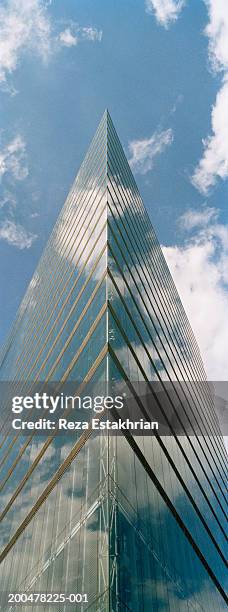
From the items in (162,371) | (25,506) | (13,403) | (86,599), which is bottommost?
(86,599)

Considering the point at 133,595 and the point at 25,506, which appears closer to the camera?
the point at 133,595

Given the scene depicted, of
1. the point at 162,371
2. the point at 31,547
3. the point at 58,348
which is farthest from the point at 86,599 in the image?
the point at 162,371

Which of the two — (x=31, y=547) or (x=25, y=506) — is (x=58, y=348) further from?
(x=31, y=547)

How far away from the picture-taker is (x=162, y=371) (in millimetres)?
22078

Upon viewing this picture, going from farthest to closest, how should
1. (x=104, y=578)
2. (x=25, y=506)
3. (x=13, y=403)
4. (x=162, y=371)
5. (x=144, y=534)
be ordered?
1. (x=13, y=403)
2. (x=162, y=371)
3. (x=25, y=506)
4. (x=144, y=534)
5. (x=104, y=578)

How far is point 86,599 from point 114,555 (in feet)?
3.68

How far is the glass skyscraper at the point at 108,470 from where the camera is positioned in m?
9.74

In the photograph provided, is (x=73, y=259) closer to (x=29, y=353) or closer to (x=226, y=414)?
(x=29, y=353)

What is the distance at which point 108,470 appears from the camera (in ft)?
32.6

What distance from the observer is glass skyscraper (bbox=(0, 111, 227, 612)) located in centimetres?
974

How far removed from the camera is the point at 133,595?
29.7 feet

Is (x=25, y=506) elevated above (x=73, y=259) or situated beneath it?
situated beneath

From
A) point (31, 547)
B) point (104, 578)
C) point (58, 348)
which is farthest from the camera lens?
point (58, 348)

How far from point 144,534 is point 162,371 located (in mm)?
11618
